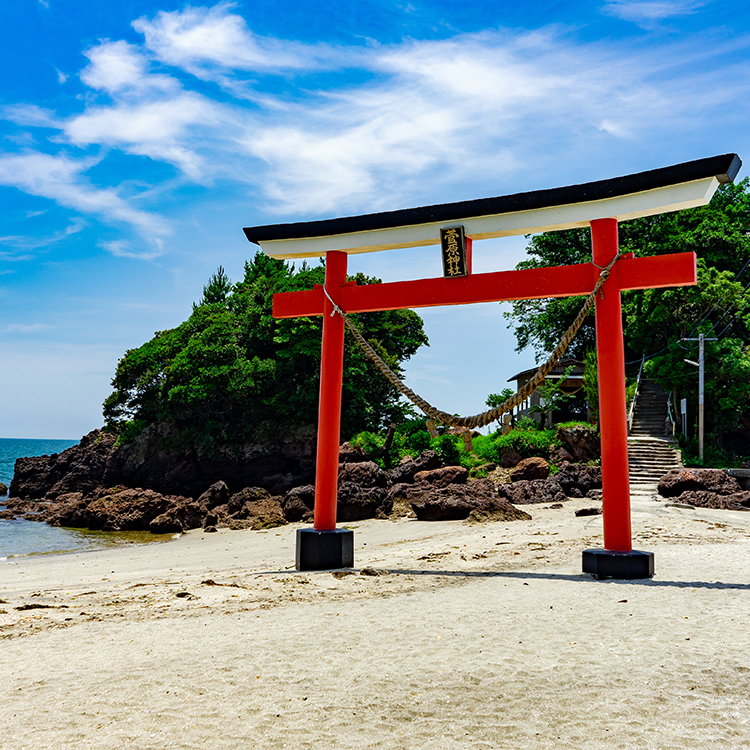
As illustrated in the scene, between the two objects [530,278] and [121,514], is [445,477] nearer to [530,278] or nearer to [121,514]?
[121,514]

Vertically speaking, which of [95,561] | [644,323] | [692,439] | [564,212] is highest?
[644,323]

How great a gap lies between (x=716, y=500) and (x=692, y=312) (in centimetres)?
1565

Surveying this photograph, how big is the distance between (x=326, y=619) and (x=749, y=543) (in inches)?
290

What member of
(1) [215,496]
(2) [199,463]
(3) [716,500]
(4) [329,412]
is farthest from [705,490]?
(2) [199,463]

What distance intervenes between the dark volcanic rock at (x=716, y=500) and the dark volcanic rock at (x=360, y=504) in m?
7.19

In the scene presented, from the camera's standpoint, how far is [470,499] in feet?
44.4

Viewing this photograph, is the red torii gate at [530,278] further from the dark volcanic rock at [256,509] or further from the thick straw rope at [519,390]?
the dark volcanic rock at [256,509]

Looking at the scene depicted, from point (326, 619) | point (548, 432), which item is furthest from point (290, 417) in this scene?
point (326, 619)

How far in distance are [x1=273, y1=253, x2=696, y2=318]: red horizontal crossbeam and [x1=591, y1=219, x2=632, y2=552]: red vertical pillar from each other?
230 millimetres

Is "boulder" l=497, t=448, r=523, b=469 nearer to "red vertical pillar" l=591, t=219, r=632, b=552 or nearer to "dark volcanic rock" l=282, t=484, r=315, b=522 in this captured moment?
"dark volcanic rock" l=282, t=484, r=315, b=522

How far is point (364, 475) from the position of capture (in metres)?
17.5

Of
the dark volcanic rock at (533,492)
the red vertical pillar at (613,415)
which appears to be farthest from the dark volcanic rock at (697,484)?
the red vertical pillar at (613,415)

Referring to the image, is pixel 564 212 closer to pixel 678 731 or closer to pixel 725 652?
pixel 725 652

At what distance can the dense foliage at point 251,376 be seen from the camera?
2875cm
